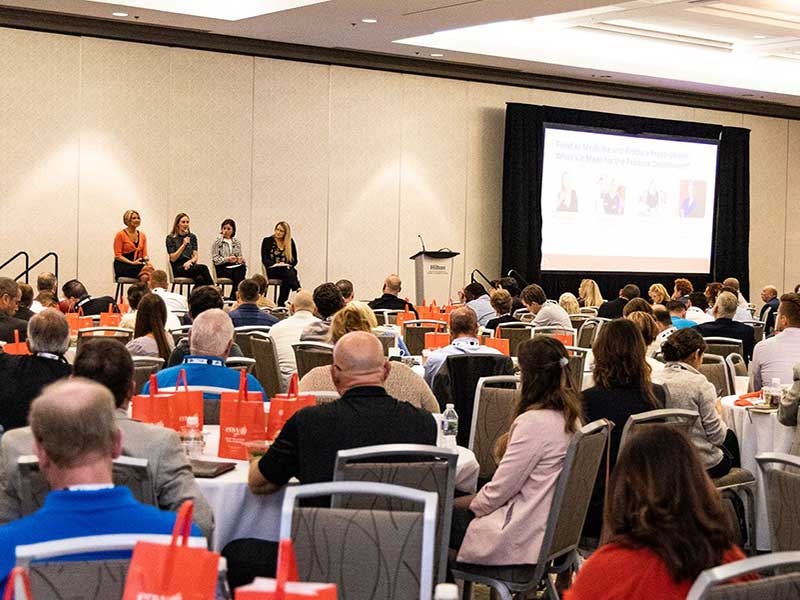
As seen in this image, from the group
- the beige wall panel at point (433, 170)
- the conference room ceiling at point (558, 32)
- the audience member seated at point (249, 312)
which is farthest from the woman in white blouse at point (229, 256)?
the audience member seated at point (249, 312)

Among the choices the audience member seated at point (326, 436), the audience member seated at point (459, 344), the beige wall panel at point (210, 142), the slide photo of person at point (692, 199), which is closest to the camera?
the audience member seated at point (326, 436)

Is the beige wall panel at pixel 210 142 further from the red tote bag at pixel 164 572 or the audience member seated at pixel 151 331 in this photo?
the red tote bag at pixel 164 572

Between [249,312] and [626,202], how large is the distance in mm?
12303

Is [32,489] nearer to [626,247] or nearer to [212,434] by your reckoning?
[212,434]

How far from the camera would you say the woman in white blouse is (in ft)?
51.2

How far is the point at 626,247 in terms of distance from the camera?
20375mm

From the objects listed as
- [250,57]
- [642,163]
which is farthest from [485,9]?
[642,163]

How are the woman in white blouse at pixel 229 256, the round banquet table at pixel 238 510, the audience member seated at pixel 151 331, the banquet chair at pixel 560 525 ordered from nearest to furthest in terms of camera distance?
the round banquet table at pixel 238 510 → the banquet chair at pixel 560 525 → the audience member seated at pixel 151 331 → the woman in white blouse at pixel 229 256

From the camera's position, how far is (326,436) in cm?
369

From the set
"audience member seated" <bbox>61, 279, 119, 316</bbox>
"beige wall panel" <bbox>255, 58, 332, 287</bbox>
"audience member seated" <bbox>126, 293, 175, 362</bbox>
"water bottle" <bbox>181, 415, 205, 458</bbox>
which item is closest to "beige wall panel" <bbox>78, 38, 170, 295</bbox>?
"beige wall panel" <bbox>255, 58, 332, 287</bbox>

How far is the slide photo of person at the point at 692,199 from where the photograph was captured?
69.4ft

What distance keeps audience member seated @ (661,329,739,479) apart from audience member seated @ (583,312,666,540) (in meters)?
0.35

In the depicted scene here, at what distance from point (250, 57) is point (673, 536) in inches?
579

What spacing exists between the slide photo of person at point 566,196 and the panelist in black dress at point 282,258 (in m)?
5.19
